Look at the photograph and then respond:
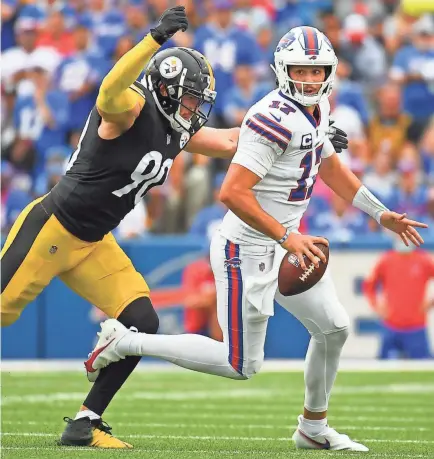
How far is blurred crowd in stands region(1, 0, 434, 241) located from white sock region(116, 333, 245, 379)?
5183 mm

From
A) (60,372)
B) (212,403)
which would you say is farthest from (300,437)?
(60,372)

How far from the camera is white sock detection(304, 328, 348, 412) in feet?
18.4

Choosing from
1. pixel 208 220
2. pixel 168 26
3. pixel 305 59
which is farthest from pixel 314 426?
pixel 208 220

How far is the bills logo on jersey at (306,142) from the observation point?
17.7 ft

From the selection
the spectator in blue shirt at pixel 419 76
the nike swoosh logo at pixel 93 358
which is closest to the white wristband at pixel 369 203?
the nike swoosh logo at pixel 93 358

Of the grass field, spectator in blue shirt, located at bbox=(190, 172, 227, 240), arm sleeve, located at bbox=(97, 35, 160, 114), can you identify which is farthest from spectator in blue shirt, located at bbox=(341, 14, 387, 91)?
arm sleeve, located at bbox=(97, 35, 160, 114)

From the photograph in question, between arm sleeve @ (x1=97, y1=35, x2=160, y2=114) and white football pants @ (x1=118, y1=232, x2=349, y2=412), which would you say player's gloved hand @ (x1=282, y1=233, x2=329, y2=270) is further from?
arm sleeve @ (x1=97, y1=35, x2=160, y2=114)

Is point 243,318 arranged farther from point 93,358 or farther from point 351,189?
point 351,189

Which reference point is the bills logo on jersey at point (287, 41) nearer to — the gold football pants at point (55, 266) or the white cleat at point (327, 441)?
the gold football pants at point (55, 266)

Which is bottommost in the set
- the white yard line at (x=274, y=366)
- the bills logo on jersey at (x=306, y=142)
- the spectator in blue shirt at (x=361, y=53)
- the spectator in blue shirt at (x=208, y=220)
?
the white yard line at (x=274, y=366)

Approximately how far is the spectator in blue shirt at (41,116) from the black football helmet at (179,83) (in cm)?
708

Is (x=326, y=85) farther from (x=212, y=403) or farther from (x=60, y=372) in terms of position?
(x=60, y=372)

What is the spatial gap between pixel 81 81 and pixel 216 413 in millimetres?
6161

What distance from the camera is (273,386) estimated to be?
8898 millimetres
